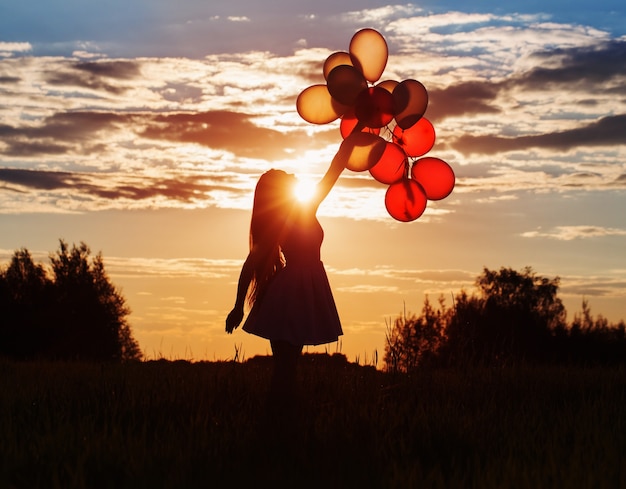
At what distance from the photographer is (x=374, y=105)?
719 cm

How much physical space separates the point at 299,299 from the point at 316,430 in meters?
1.15

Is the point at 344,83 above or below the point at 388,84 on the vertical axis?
below

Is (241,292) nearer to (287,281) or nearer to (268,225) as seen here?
(287,281)

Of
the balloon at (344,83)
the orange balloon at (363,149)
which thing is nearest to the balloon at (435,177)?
the orange balloon at (363,149)

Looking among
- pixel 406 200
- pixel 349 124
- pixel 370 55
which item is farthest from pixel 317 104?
pixel 406 200

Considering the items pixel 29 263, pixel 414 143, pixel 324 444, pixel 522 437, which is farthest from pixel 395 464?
pixel 29 263

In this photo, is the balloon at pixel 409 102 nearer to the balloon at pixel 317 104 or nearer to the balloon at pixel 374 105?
the balloon at pixel 374 105

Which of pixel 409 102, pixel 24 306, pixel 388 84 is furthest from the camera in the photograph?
pixel 24 306

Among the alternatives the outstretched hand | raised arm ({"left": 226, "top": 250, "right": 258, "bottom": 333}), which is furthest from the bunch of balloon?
the outstretched hand

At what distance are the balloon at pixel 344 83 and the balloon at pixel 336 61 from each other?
1.65 feet

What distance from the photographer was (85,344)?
34906 mm

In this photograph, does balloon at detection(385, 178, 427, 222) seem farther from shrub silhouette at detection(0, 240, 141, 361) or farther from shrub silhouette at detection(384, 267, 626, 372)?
shrub silhouette at detection(0, 240, 141, 361)

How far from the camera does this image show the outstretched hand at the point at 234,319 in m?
6.86

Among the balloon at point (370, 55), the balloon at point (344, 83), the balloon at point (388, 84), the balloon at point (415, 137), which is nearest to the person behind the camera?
the balloon at point (344, 83)
